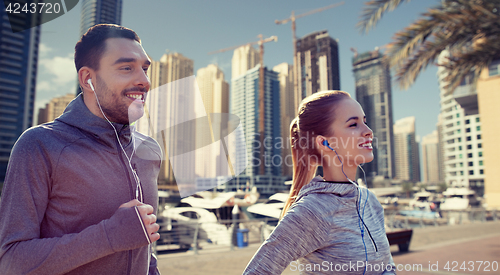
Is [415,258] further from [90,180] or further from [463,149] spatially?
[463,149]

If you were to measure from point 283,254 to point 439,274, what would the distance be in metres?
5.10

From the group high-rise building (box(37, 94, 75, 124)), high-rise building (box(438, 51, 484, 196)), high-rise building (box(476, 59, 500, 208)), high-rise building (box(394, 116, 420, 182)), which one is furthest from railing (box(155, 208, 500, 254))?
high-rise building (box(394, 116, 420, 182))

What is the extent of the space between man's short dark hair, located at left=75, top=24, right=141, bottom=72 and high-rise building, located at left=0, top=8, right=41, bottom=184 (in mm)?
61453

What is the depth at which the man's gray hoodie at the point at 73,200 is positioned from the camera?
0.88 meters

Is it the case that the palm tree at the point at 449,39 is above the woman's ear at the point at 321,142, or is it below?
above

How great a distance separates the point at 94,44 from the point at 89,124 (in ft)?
0.96

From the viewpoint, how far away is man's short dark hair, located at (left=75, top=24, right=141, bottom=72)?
1115 millimetres

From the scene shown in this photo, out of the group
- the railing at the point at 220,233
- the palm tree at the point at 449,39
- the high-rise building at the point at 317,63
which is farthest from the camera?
the high-rise building at the point at 317,63

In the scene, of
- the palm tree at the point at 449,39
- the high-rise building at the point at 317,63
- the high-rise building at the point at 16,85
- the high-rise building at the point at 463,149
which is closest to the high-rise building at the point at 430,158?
the high-rise building at the point at 463,149

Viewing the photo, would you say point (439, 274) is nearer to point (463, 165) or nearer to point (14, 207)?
point (14, 207)

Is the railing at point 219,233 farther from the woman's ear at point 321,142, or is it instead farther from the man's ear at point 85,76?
the man's ear at point 85,76

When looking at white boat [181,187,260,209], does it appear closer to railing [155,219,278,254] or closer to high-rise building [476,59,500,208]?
railing [155,219,278,254]

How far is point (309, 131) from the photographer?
1.80m

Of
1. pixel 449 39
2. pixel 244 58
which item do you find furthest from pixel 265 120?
pixel 449 39
